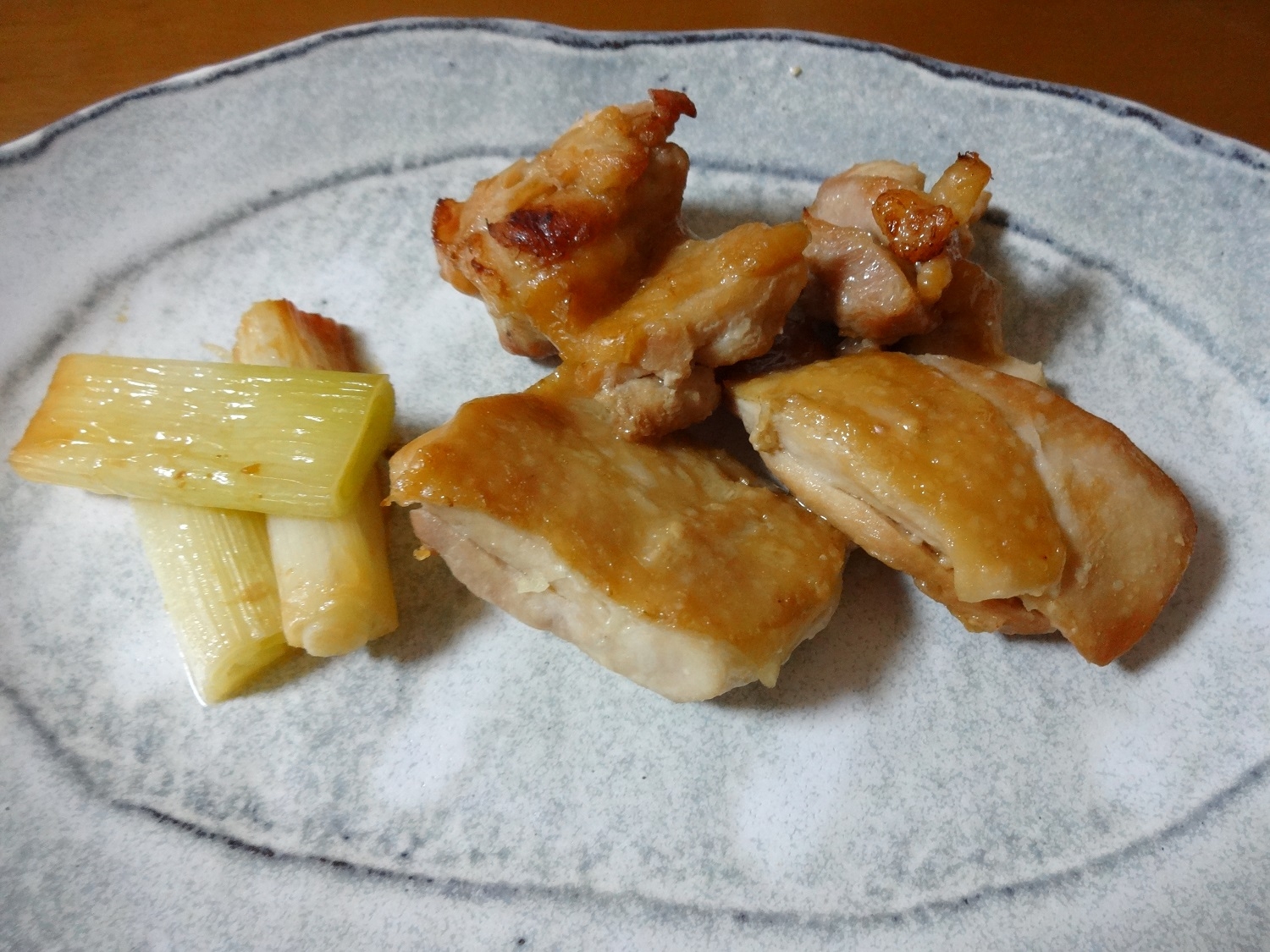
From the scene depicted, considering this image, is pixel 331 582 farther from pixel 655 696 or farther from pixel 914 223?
pixel 914 223

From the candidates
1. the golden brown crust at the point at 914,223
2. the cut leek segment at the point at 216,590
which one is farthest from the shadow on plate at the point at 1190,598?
the cut leek segment at the point at 216,590

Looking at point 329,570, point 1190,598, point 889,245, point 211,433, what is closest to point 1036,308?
point 889,245

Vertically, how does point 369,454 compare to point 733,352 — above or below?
below

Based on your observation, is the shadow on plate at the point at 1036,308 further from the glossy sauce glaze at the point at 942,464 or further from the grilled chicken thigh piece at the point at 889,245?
the glossy sauce glaze at the point at 942,464

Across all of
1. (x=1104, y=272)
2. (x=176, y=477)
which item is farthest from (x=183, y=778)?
(x=1104, y=272)

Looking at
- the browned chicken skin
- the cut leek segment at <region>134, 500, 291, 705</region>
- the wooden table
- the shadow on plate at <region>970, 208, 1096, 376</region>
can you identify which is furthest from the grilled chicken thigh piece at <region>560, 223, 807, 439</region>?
the wooden table

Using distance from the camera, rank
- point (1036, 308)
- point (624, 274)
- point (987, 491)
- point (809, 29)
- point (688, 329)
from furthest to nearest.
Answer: point (809, 29) < point (1036, 308) < point (624, 274) < point (688, 329) < point (987, 491)

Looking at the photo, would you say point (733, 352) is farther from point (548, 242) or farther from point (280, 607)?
point (280, 607)
